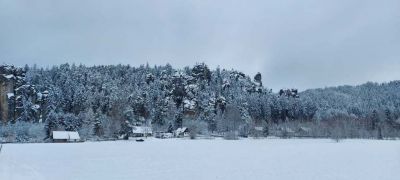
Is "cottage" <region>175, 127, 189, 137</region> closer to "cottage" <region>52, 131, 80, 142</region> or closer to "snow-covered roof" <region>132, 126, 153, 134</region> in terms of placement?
"snow-covered roof" <region>132, 126, 153, 134</region>

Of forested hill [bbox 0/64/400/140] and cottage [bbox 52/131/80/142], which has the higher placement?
forested hill [bbox 0/64/400/140]

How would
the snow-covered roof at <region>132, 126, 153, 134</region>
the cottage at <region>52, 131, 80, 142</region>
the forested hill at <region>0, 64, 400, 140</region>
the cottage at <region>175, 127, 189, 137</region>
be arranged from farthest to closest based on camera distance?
the cottage at <region>175, 127, 189, 137</region> < the forested hill at <region>0, 64, 400, 140</region> < the snow-covered roof at <region>132, 126, 153, 134</region> < the cottage at <region>52, 131, 80, 142</region>

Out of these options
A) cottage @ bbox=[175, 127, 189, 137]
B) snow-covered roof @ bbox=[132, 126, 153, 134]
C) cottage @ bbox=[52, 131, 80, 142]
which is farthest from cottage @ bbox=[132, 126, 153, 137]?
cottage @ bbox=[52, 131, 80, 142]

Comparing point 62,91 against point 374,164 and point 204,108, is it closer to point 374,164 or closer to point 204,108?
point 204,108

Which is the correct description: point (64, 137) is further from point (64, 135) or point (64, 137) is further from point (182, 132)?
point (182, 132)

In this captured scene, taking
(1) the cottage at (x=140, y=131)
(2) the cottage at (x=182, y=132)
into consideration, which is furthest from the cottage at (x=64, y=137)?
(2) the cottage at (x=182, y=132)

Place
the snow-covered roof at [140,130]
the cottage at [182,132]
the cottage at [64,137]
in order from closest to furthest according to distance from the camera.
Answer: the cottage at [64,137], the snow-covered roof at [140,130], the cottage at [182,132]

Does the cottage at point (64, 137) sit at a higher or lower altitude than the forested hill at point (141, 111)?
lower

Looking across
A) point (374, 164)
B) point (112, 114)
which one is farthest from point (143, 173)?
point (112, 114)

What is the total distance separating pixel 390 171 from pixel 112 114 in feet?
391

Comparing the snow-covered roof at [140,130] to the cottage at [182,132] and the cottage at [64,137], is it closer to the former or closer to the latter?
the cottage at [182,132]

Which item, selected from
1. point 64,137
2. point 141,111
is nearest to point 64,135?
point 64,137

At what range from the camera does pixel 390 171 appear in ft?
128

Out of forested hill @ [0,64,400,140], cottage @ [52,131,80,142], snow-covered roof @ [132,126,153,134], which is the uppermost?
forested hill @ [0,64,400,140]
